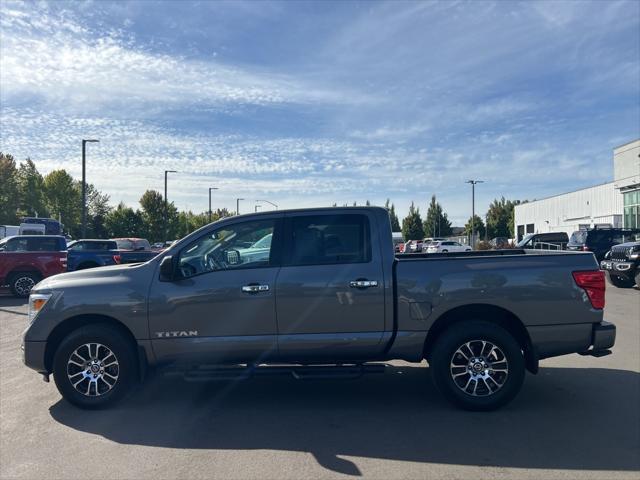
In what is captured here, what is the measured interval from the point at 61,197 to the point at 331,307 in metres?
59.1

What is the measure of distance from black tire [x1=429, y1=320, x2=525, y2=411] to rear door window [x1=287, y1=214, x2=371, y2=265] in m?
1.18

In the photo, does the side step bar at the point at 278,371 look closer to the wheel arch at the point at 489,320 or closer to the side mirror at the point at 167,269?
the wheel arch at the point at 489,320

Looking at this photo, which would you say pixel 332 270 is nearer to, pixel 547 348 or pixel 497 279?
pixel 497 279

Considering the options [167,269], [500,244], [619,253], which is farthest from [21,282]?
[500,244]

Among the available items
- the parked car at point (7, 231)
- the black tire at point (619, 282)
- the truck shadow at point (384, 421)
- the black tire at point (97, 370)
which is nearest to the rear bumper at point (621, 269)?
the black tire at point (619, 282)

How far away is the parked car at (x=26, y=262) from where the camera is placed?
15.4 metres

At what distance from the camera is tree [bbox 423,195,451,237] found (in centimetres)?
8144

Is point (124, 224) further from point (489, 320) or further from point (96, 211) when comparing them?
point (489, 320)

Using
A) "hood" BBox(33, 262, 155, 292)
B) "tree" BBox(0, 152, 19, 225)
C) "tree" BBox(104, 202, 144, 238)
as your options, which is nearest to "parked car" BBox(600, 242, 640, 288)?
"hood" BBox(33, 262, 155, 292)

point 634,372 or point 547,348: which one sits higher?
point 547,348

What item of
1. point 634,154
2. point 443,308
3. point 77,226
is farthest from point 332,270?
point 77,226

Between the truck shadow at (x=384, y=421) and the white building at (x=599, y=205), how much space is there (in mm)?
30512

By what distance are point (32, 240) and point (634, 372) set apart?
15360 millimetres

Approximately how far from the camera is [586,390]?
605cm
